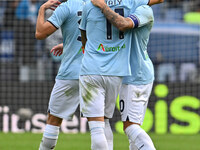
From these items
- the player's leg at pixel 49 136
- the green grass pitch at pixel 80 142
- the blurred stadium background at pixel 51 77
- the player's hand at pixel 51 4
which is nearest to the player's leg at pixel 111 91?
the player's leg at pixel 49 136

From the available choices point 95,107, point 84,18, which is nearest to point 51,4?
point 84,18

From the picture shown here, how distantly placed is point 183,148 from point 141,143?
135 inches

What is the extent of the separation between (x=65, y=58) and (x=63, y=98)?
17.4 inches

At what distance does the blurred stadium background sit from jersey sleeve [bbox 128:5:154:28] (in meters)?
4.99

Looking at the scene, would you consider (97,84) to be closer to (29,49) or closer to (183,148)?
(183,148)

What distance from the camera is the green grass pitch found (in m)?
8.22

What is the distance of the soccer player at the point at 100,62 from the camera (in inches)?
192

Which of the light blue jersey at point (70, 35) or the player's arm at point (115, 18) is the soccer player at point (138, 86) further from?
the light blue jersey at point (70, 35)

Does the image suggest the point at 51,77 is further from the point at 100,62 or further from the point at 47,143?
the point at 100,62

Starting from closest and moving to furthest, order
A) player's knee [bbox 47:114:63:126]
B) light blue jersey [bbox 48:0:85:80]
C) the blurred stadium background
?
light blue jersey [bbox 48:0:85:80], player's knee [bbox 47:114:63:126], the blurred stadium background

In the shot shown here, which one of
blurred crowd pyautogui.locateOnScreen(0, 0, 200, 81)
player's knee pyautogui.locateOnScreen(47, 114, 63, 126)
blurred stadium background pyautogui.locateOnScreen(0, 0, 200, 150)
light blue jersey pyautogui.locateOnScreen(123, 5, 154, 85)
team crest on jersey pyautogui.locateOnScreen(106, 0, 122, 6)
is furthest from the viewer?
blurred crowd pyautogui.locateOnScreen(0, 0, 200, 81)

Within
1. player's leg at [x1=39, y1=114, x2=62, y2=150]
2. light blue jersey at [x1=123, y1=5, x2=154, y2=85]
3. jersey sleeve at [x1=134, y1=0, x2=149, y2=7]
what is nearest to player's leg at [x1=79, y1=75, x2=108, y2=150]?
light blue jersey at [x1=123, y1=5, x2=154, y2=85]

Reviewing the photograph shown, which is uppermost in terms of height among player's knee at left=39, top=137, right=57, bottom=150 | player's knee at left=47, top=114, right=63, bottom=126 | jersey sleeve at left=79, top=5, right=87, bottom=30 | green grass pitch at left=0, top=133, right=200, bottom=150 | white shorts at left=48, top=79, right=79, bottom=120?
jersey sleeve at left=79, top=5, right=87, bottom=30

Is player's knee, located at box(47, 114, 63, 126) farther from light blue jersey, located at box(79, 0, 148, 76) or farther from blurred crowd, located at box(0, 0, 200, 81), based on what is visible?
blurred crowd, located at box(0, 0, 200, 81)
